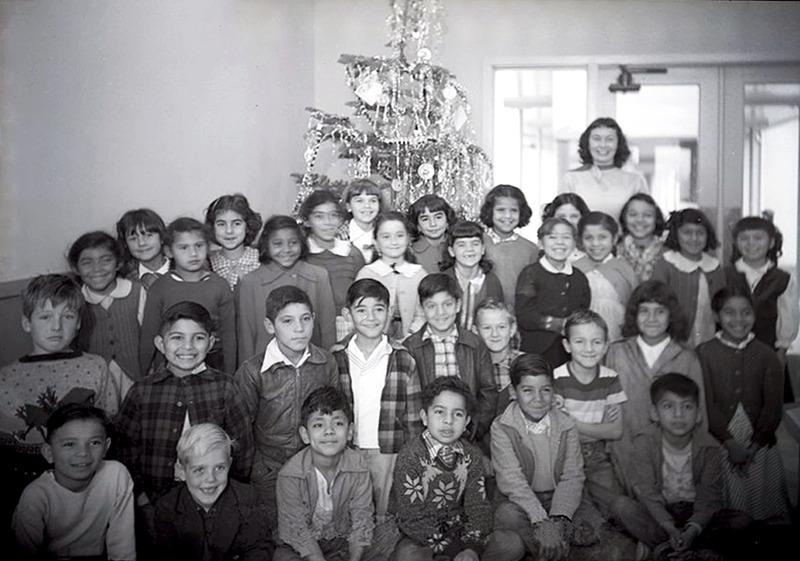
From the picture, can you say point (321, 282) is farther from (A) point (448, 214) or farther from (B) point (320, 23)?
(B) point (320, 23)

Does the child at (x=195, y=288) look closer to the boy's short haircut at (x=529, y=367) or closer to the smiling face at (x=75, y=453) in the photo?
the smiling face at (x=75, y=453)

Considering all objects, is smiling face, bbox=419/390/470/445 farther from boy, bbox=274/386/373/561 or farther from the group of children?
boy, bbox=274/386/373/561

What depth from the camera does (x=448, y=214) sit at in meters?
2.41

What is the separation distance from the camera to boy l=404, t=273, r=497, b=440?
6.96 feet

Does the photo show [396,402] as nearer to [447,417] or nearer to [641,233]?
[447,417]

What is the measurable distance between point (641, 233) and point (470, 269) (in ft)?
1.89

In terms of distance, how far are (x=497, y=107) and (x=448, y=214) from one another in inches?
15.8

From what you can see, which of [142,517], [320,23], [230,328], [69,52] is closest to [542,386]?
[230,328]

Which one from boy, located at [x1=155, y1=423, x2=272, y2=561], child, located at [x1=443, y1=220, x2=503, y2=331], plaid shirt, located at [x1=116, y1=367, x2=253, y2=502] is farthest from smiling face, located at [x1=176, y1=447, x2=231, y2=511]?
child, located at [x1=443, y1=220, x2=503, y2=331]

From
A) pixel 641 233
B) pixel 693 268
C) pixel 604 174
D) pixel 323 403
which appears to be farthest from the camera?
pixel 604 174

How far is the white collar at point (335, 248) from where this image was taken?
7.90 feet

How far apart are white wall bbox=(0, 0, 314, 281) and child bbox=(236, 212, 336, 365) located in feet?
0.58

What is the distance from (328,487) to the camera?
75.7 inches

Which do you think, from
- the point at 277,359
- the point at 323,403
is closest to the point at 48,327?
the point at 277,359
